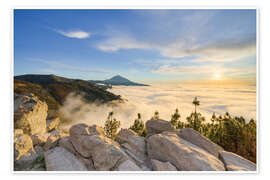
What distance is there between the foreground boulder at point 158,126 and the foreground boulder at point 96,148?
4.47 m

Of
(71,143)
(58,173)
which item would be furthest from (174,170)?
(71,143)

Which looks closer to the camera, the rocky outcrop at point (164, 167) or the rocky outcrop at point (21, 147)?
the rocky outcrop at point (164, 167)

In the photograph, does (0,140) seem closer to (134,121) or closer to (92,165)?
(92,165)

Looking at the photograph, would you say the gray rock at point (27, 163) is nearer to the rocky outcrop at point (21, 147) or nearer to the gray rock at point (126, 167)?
the rocky outcrop at point (21, 147)

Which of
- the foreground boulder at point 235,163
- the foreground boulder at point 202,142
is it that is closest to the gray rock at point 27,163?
the foreground boulder at point 202,142

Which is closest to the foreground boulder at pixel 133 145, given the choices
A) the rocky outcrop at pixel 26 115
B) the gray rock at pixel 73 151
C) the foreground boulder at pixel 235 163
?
the gray rock at pixel 73 151

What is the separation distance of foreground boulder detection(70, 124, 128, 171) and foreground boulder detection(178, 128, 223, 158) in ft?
13.3

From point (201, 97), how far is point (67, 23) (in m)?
10.3

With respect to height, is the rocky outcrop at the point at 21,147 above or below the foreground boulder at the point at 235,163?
above

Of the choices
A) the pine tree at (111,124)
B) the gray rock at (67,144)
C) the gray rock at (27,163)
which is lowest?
the pine tree at (111,124)

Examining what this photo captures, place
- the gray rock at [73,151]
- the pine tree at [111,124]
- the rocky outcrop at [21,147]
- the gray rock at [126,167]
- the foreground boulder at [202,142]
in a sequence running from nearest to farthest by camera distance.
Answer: the gray rock at [126,167], the gray rock at [73,151], the rocky outcrop at [21,147], the foreground boulder at [202,142], the pine tree at [111,124]

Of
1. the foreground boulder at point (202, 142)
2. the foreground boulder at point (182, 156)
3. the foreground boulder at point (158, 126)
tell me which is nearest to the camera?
the foreground boulder at point (182, 156)

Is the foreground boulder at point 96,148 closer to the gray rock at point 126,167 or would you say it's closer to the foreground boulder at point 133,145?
the gray rock at point 126,167

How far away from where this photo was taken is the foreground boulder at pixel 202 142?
6133mm
